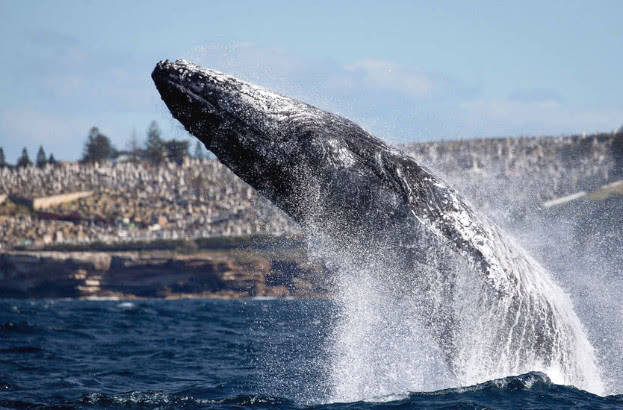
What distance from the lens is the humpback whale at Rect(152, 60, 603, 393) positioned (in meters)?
7.70

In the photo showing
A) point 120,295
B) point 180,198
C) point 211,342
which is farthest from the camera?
point 180,198

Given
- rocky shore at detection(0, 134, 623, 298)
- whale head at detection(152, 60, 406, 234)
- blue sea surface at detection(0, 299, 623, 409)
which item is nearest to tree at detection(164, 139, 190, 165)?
whale head at detection(152, 60, 406, 234)

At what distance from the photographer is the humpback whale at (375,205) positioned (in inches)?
303

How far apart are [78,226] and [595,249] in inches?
2635

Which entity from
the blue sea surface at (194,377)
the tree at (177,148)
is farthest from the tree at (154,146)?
the blue sea surface at (194,377)

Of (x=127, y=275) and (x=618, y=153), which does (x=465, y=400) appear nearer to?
(x=127, y=275)

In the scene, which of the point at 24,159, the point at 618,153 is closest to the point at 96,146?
the point at 24,159

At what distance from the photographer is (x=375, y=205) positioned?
25.4 feet

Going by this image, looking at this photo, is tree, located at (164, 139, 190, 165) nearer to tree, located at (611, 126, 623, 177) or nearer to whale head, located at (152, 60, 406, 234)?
whale head, located at (152, 60, 406, 234)

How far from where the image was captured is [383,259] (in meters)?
8.02

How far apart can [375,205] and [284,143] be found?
1.05 m

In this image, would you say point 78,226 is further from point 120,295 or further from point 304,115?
point 304,115

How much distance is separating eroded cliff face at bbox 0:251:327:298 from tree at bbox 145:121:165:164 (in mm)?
70794

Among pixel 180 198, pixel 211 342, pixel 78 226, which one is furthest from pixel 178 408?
pixel 180 198
